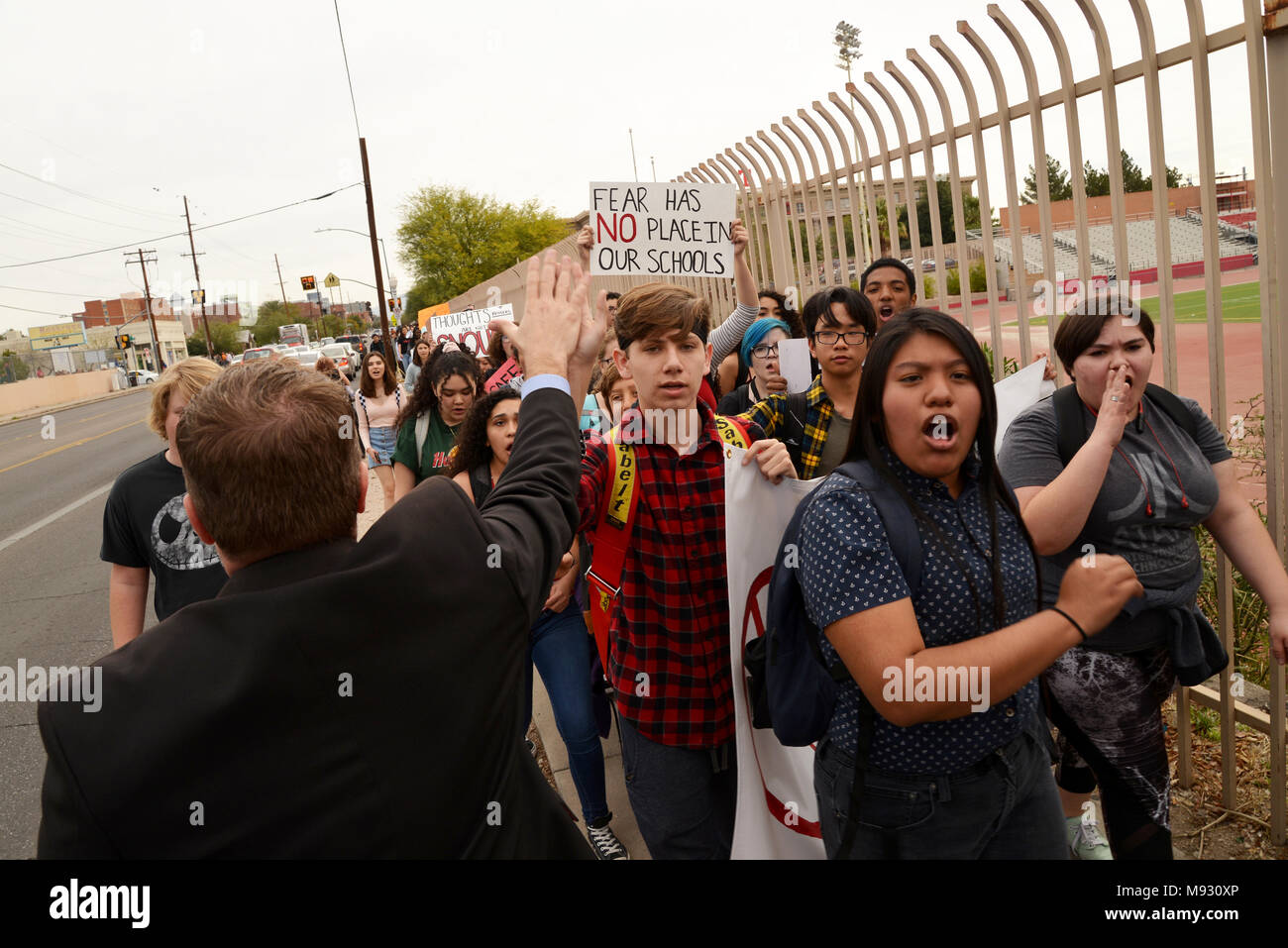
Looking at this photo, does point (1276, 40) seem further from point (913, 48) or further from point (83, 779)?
point (83, 779)


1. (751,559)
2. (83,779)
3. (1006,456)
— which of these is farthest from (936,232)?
(83,779)

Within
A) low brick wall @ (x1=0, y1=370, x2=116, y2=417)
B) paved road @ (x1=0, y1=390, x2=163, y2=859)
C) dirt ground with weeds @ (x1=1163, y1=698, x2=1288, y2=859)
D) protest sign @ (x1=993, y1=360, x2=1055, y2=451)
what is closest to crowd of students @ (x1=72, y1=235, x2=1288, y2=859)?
dirt ground with weeds @ (x1=1163, y1=698, x2=1288, y2=859)

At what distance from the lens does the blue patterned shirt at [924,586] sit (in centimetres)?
173

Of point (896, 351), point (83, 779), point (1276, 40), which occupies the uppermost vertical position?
point (1276, 40)

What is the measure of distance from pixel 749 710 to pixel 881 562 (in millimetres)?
1012

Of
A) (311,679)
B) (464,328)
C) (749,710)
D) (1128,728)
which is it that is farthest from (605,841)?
(464,328)

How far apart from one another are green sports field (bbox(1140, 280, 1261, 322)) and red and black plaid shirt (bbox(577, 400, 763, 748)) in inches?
808

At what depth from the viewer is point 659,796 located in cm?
254

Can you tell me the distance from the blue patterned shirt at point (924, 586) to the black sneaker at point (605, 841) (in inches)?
69.7

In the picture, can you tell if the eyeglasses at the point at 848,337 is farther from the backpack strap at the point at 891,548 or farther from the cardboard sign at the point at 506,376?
the cardboard sign at the point at 506,376

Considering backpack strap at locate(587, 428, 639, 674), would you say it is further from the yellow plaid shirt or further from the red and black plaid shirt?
the yellow plaid shirt

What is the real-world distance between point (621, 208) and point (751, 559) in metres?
1.82

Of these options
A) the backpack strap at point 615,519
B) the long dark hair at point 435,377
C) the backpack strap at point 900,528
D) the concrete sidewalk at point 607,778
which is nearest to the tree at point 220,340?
the long dark hair at point 435,377
